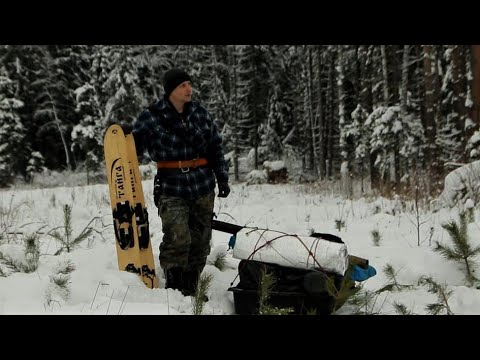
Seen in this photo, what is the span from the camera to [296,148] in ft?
94.5

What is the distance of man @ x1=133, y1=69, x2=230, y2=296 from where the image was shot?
446cm

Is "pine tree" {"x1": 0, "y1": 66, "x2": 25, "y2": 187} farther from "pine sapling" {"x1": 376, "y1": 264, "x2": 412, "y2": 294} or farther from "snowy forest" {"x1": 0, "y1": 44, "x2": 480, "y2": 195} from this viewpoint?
"pine sapling" {"x1": 376, "y1": 264, "x2": 412, "y2": 294}

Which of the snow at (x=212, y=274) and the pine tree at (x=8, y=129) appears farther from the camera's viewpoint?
the pine tree at (x=8, y=129)

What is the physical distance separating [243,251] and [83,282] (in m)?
1.44

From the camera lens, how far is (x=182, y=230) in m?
4.42

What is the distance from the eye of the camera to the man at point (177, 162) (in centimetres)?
446

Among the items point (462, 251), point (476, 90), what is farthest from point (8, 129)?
point (462, 251)

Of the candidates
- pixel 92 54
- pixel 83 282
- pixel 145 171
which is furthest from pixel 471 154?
pixel 92 54

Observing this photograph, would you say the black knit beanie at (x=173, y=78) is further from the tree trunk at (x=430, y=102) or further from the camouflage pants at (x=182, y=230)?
the tree trunk at (x=430, y=102)

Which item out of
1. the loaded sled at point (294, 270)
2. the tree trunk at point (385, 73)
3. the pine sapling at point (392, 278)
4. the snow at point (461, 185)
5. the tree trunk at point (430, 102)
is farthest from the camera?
the tree trunk at point (385, 73)

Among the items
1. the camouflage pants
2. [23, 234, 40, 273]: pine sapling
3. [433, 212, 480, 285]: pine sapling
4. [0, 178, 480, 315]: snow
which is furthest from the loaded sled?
[23, 234, 40, 273]: pine sapling

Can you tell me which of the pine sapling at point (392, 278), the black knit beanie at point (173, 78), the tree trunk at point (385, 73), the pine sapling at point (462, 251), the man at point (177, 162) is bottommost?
the pine sapling at point (392, 278)

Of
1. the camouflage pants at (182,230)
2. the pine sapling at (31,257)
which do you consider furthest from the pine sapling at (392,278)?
the pine sapling at (31,257)
